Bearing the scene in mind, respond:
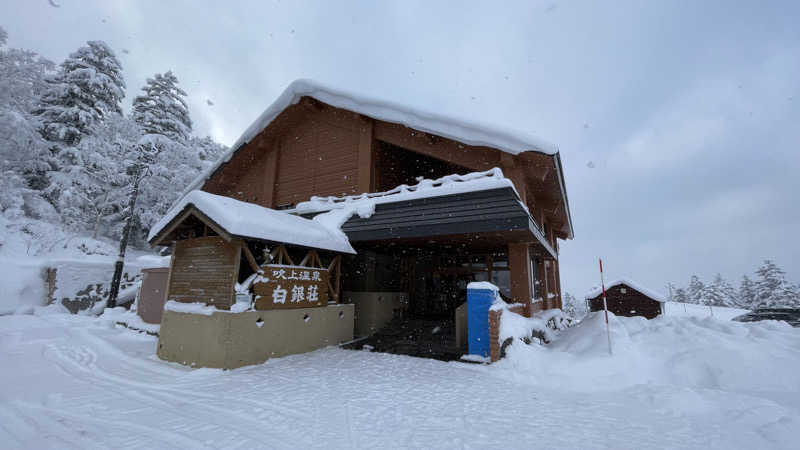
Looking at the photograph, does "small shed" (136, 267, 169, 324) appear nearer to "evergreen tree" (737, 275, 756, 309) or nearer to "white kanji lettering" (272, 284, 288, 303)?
"white kanji lettering" (272, 284, 288, 303)

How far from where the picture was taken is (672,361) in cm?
571

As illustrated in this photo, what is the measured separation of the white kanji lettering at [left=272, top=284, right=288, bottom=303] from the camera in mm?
7285

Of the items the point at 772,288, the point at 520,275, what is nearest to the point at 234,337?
the point at 520,275

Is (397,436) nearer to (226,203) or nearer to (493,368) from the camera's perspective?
(493,368)

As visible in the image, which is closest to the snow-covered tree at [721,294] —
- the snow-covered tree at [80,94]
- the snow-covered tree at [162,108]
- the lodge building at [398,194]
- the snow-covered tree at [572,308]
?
the snow-covered tree at [572,308]

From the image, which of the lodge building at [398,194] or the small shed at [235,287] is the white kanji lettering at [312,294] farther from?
the lodge building at [398,194]

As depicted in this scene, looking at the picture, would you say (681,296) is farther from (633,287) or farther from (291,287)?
(291,287)

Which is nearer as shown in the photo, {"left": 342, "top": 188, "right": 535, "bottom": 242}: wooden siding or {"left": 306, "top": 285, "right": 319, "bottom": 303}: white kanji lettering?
{"left": 342, "top": 188, "right": 535, "bottom": 242}: wooden siding

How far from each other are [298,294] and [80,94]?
79.5ft

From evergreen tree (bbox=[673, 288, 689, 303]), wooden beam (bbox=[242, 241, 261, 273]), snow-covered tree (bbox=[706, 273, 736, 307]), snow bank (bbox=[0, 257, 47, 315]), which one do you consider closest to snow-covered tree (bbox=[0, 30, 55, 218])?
snow bank (bbox=[0, 257, 47, 315])

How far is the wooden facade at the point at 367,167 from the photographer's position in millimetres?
9195

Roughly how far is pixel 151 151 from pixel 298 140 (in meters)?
11.6

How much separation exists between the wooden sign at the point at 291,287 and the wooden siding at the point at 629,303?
2038 cm

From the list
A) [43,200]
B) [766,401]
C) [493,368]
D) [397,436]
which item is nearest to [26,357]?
[397,436]
